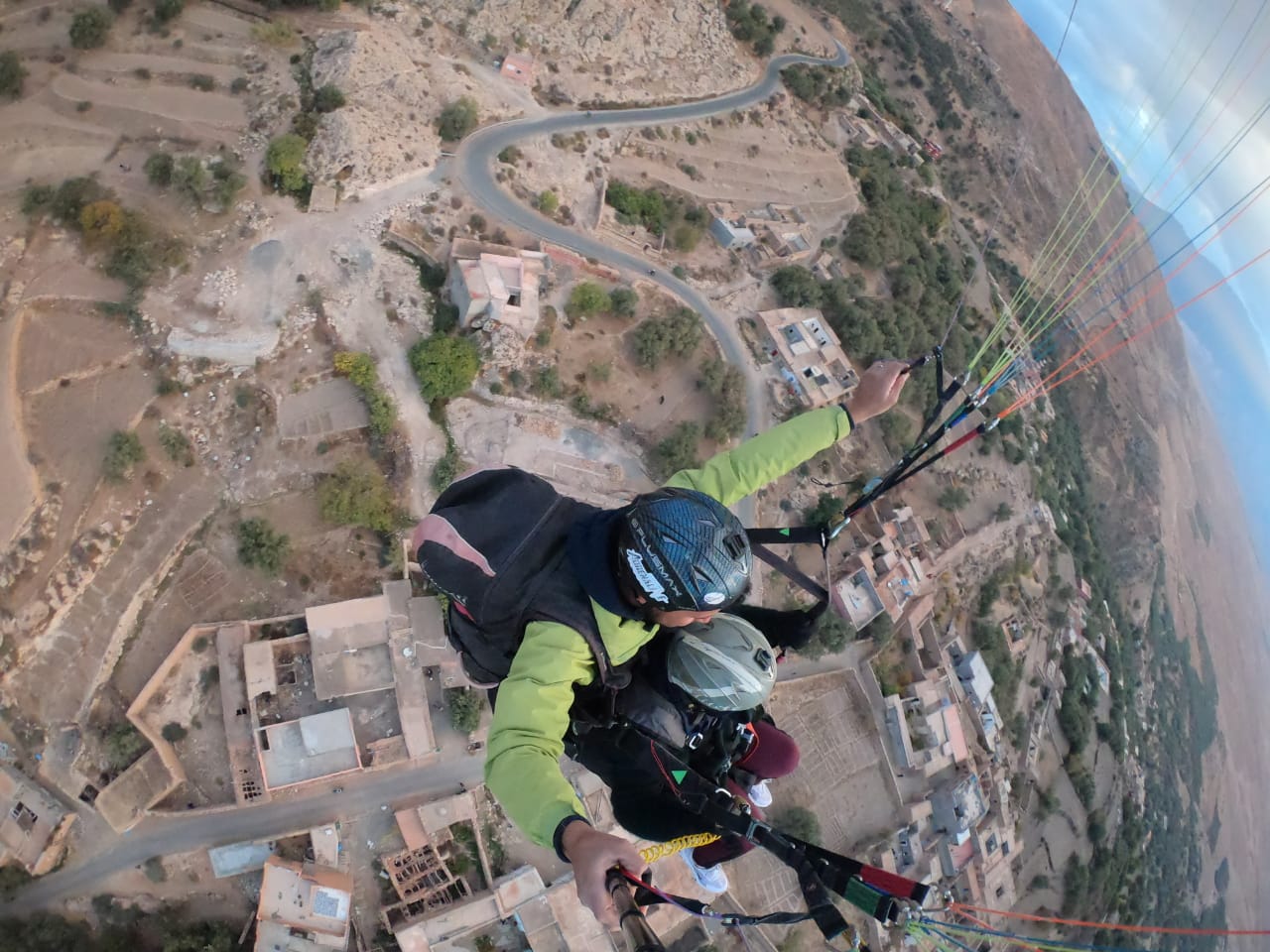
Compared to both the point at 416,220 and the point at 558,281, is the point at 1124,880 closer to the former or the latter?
the point at 558,281

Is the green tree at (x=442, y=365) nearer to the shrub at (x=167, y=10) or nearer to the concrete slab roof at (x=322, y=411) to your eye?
the concrete slab roof at (x=322, y=411)

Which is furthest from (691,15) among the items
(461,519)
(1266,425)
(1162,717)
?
(1266,425)

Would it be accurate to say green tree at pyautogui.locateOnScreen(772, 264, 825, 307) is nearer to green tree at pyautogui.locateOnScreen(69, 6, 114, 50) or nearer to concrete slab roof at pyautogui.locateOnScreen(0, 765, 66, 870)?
green tree at pyautogui.locateOnScreen(69, 6, 114, 50)

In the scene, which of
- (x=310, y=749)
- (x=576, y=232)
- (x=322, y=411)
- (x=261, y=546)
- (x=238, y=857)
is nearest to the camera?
(x=238, y=857)

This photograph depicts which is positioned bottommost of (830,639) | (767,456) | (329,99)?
(830,639)

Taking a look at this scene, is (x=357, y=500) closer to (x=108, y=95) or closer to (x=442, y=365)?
(x=442, y=365)

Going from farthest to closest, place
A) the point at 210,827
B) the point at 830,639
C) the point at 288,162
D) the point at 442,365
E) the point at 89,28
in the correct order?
the point at 830,639
the point at 89,28
the point at 288,162
the point at 442,365
the point at 210,827

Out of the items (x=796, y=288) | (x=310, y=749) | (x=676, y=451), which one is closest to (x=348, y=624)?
(x=310, y=749)

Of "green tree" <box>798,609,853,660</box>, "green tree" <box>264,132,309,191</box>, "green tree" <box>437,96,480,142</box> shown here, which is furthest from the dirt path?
"green tree" <box>798,609,853,660</box>
